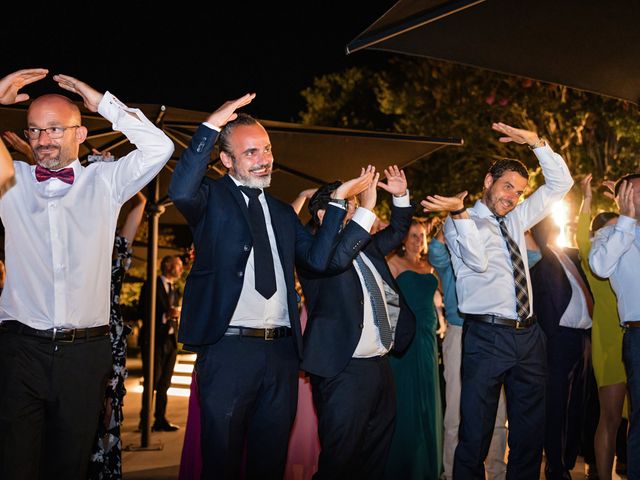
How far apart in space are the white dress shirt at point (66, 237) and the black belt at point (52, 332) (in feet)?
0.07

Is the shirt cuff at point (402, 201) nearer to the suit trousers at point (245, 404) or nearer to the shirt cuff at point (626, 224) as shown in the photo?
the shirt cuff at point (626, 224)

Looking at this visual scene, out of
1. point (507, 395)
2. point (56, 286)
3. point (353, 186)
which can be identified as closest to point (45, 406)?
point (56, 286)

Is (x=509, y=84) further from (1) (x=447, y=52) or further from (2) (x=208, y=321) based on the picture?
(2) (x=208, y=321)

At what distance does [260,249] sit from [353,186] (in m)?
0.60

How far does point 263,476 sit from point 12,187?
1767 millimetres

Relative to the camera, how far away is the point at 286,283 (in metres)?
4.10

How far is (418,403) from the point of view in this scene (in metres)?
6.45

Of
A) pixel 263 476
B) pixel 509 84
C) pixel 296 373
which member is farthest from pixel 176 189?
pixel 509 84

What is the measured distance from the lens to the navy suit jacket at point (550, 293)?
661 centimetres

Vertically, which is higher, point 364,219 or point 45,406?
point 364,219

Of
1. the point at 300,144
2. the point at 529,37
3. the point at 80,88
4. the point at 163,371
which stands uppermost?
the point at 529,37

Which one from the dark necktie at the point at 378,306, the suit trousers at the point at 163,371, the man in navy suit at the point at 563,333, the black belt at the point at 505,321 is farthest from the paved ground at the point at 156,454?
the dark necktie at the point at 378,306

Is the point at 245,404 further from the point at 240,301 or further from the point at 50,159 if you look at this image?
the point at 50,159

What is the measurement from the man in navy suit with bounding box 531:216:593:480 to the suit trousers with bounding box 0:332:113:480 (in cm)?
391
